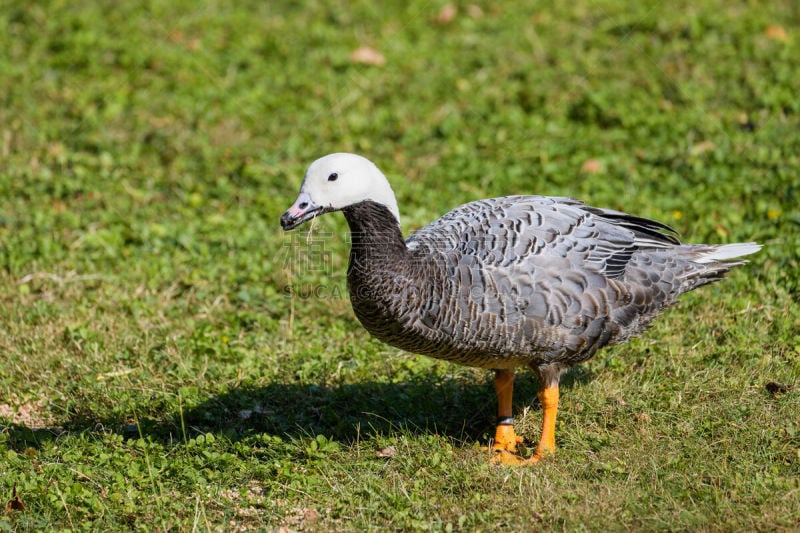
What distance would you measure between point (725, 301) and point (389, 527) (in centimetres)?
310

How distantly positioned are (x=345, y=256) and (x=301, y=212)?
2.59 meters

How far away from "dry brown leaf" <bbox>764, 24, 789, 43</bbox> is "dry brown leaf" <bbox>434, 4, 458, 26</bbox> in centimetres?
347

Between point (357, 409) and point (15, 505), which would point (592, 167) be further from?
point (15, 505)

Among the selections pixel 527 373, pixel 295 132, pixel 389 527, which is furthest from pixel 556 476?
pixel 295 132

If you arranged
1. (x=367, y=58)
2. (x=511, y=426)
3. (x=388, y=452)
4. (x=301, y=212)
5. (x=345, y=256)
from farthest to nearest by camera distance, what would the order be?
(x=367, y=58) < (x=345, y=256) < (x=511, y=426) < (x=388, y=452) < (x=301, y=212)

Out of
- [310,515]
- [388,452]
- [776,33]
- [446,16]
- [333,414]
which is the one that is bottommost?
[310,515]

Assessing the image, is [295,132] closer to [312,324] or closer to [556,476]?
[312,324]

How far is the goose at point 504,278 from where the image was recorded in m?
4.62

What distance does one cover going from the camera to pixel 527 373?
235 inches

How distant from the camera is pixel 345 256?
23.3 feet

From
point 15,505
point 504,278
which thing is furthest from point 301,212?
point 15,505

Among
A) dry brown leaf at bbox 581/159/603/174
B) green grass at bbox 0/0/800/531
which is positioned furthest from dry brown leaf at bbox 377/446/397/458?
dry brown leaf at bbox 581/159/603/174

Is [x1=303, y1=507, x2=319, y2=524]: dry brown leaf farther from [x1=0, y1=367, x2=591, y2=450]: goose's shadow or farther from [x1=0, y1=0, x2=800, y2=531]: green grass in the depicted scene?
[x1=0, y1=367, x2=591, y2=450]: goose's shadow

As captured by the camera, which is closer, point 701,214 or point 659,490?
point 659,490
